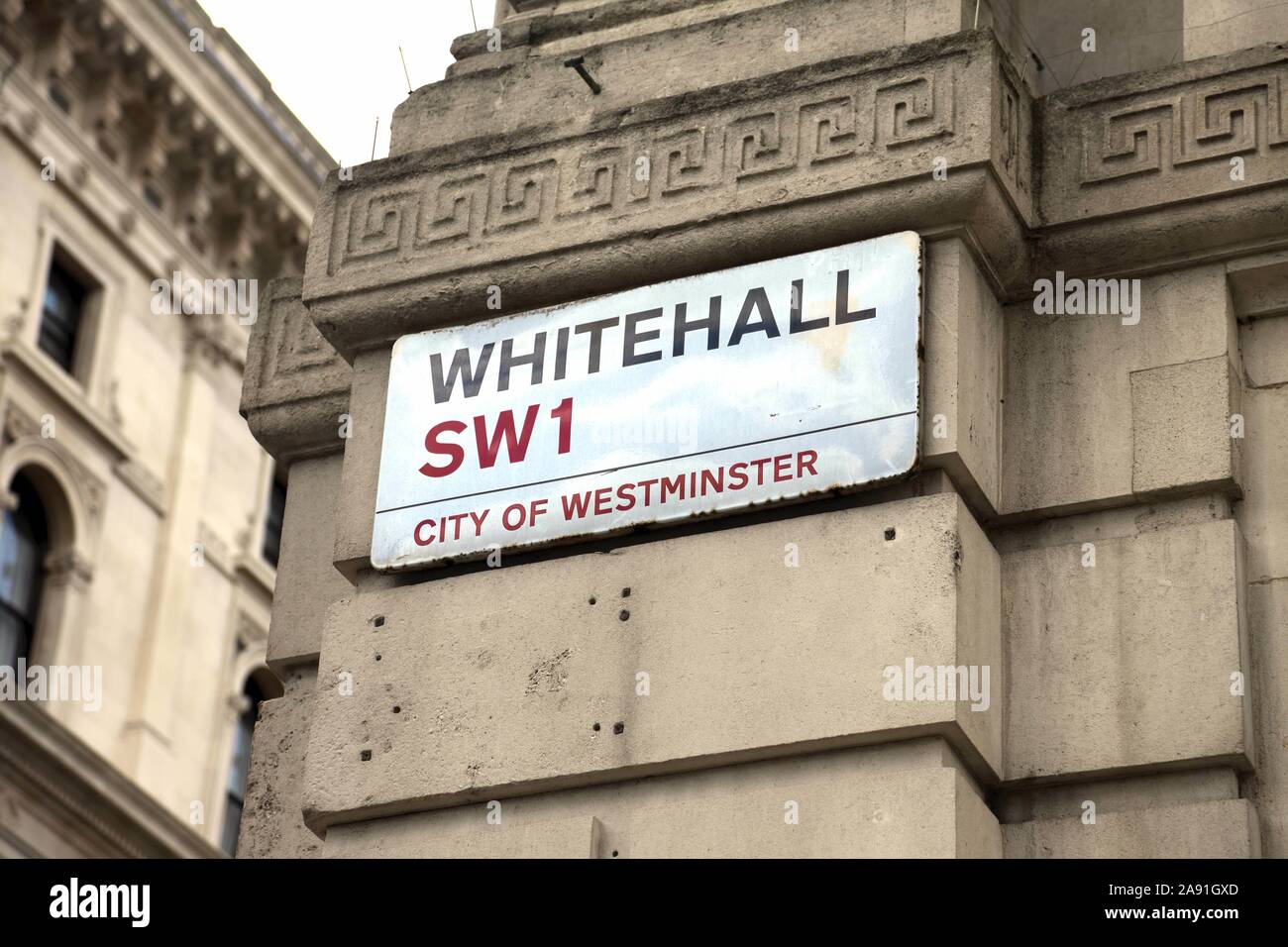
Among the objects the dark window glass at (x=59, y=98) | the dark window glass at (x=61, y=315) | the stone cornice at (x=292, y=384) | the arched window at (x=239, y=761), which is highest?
the dark window glass at (x=59, y=98)

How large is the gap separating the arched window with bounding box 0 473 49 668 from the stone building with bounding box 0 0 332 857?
1.3 inches

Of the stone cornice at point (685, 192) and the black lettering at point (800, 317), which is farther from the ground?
the stone cornice at point (685, 192)

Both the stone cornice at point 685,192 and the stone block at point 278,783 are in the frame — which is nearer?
the stone cornice at point 685,192

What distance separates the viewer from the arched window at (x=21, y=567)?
31719 mm

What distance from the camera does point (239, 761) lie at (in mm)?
35719

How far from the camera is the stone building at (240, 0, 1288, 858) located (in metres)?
7.09

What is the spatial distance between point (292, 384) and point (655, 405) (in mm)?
1825

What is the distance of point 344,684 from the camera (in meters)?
7.90

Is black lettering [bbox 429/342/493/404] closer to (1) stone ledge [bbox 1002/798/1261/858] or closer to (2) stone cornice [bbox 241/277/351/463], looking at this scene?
(2) stone cornice [bbox 241/277/351/463]

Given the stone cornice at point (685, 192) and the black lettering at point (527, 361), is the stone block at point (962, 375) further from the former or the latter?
the black lettering at point (527, 361)

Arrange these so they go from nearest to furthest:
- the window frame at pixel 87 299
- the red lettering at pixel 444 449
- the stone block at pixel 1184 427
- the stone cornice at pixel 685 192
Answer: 1. the stone block at pixel 1184 427
2. the stone cornice at pixel 685 192
3. the red lettering at pixel 444 449
4. the window frame at pixel 87 299

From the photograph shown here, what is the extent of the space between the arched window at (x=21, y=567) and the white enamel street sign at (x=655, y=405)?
24279mm

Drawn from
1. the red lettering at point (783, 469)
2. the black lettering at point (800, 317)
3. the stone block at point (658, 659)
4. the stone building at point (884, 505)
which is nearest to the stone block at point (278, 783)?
the stone building at point (884, 505)
